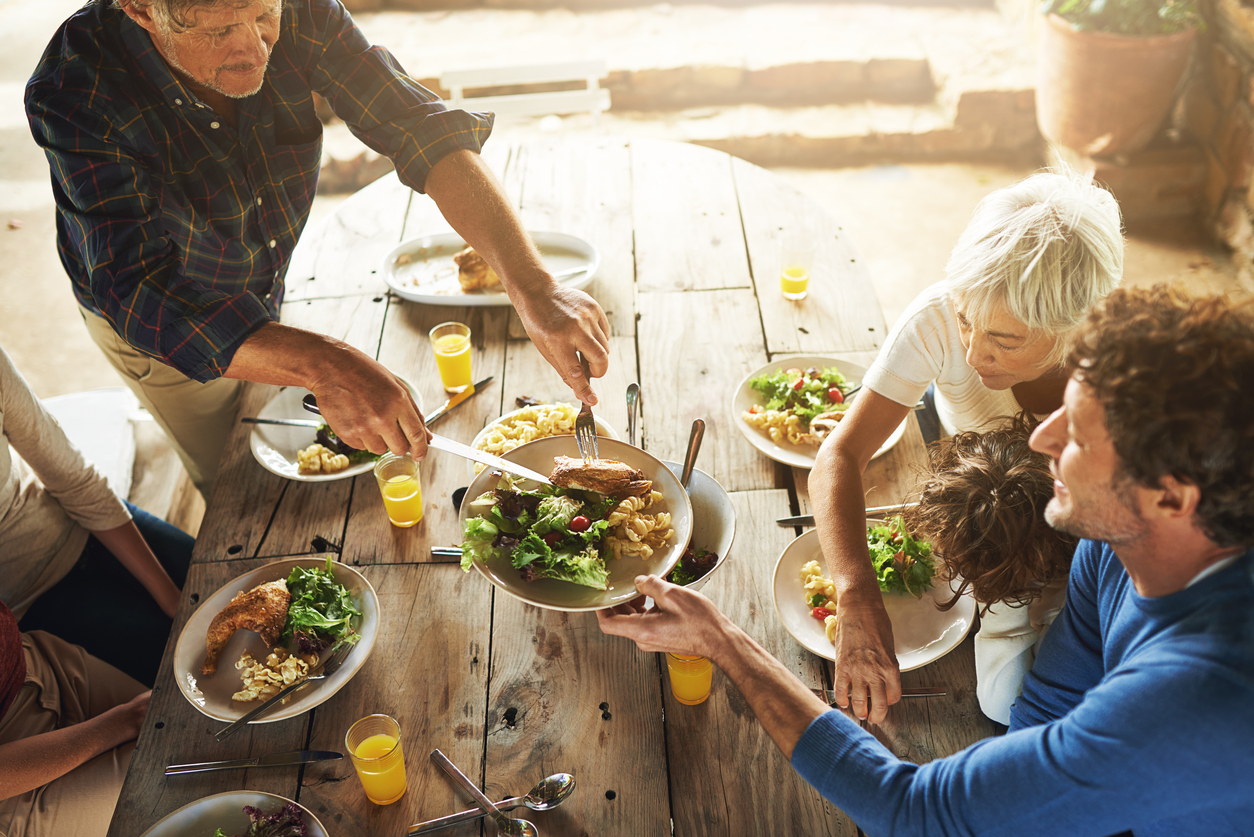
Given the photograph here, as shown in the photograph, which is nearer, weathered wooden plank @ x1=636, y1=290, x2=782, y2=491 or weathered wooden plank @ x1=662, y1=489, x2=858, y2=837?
weathered wooden plank @ x1=662, y1=489, x2=858, y2=837

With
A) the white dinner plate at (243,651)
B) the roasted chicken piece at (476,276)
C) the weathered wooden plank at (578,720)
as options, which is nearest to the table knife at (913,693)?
the weathered wooden plank at (578,720)

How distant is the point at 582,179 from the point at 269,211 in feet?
4.44

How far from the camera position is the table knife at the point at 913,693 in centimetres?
170

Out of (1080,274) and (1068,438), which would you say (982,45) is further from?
(1068,438)

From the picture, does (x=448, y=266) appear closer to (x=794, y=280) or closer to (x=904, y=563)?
(x=794, y=280)

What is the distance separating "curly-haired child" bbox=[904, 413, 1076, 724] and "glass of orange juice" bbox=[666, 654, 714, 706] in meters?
0.52

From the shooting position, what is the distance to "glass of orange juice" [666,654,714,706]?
1.63m

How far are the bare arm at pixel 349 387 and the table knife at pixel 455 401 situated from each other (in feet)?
1.56

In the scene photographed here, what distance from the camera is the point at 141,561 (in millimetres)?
2438

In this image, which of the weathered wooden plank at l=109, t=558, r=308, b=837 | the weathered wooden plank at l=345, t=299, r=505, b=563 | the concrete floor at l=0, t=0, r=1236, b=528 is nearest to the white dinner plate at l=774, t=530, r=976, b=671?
the weathered wooden plank at l=345, t=299, r=505, b=563

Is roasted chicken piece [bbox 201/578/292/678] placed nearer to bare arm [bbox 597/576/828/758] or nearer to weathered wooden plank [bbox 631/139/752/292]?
bare arm [bbox 597/576/828/758]

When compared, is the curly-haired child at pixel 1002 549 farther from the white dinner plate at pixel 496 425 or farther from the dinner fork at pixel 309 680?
the dinner fork at pixel 309 680

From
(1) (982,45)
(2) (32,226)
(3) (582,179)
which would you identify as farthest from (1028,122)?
(2) (32,226)

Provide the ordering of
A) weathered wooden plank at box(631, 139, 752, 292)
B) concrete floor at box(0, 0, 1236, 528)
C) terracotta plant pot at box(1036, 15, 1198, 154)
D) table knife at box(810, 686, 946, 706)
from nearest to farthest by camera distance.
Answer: table knife at box(810, 686, 946, 706) → weathered wooden plank at box(631, 139, 752, 292) → concrete floor at box(0, 0, 1236, 528) → terracotta plant pot at box(1036, 15, 1198, 154)
